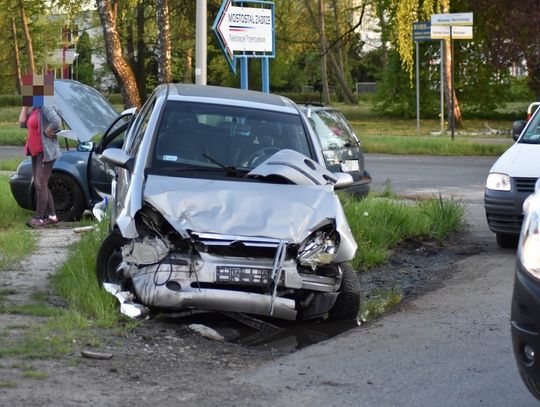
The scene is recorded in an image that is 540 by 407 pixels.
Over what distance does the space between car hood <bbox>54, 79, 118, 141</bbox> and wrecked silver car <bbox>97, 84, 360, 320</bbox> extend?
3468 millimetres

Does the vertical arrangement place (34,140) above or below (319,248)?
above

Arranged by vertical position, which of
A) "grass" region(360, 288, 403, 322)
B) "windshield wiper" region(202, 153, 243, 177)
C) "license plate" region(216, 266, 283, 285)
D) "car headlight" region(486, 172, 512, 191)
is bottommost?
"grass" region(360, 288, 403, 322)

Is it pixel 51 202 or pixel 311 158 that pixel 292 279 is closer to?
pixel 311 158

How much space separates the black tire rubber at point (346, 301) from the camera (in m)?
8.86

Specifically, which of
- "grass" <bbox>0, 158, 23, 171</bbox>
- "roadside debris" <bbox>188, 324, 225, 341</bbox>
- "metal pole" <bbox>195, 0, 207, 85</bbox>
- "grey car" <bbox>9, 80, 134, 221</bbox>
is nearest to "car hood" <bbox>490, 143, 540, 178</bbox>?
"grey car" <bbox>9, 80, 134, 221</bbox>

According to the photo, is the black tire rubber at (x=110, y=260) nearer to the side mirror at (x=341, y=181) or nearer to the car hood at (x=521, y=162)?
the side mirror at (x=341, y=181)

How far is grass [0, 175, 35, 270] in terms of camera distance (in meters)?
11.1

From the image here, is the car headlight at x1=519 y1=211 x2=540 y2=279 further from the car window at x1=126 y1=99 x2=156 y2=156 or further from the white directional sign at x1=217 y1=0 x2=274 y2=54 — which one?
the white directional sign at x1=217 y1=0 x2=274 y2=54

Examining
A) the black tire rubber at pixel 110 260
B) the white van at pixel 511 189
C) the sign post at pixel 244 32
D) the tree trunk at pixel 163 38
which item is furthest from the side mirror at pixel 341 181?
the tree trunk at pixel 163 38

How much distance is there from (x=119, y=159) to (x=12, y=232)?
4.08m

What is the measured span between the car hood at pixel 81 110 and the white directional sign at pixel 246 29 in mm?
4464

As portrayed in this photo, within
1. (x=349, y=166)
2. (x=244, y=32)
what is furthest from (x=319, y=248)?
(x=244, y=32)

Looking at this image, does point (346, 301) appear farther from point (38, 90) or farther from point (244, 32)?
point (244, 32)

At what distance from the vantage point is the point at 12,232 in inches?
506
